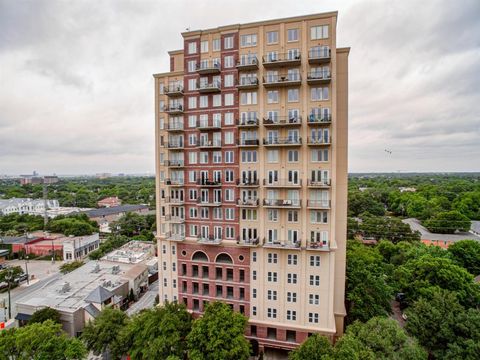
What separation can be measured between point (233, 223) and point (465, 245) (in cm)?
5027

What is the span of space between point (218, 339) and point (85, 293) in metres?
29.2

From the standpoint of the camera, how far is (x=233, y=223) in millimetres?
32219

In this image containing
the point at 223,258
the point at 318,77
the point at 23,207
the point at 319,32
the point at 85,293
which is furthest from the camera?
the point at 23,207

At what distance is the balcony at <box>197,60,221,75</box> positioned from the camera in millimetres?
31672

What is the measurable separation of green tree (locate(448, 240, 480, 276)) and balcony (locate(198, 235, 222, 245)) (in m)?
47.1

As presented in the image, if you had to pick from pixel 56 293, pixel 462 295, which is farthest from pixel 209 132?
pixel 462 295

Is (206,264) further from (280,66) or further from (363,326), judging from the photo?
(280,66)

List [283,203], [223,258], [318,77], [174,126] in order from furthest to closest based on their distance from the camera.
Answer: [174,126]
[223,258]
[283,203]
[318,77]

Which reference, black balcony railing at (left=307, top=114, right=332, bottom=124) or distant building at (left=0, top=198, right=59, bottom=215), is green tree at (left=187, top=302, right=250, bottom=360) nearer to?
black balcony railing at (left=307, top=114, right=332, bottom=124)

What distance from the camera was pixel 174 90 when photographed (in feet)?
110

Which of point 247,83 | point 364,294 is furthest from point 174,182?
point 364,294

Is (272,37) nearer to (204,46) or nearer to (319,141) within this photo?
(204,46)

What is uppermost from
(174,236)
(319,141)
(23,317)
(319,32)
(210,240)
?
(319,32)

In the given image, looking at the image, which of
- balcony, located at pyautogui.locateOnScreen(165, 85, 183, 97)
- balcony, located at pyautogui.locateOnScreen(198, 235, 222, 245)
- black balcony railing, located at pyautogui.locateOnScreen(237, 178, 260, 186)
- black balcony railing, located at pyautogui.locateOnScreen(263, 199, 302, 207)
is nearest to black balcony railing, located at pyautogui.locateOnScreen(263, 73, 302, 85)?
balcony, located at pyautogui.locateOnScreen(165, 85, 183, 97)
